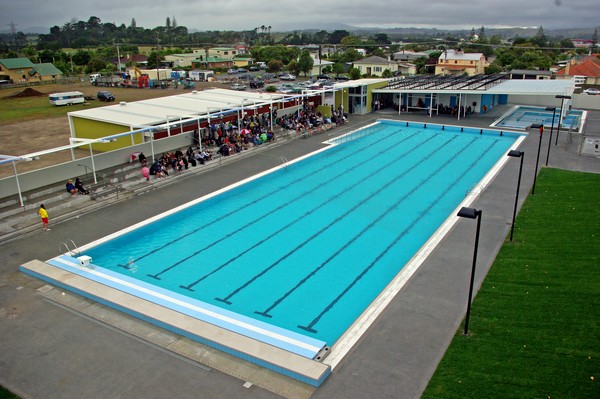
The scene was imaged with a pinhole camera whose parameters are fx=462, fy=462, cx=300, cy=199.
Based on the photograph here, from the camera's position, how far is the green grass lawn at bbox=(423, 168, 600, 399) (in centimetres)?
770

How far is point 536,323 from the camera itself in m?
9.48

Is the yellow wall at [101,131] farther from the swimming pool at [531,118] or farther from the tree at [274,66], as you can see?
the tree at [274,66]

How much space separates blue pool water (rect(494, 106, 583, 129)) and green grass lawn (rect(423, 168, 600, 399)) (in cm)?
1720

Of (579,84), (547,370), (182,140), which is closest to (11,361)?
(547,370)

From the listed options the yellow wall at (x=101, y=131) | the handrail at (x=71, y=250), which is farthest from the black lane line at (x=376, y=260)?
the yellow wall at (x=101, y=131)

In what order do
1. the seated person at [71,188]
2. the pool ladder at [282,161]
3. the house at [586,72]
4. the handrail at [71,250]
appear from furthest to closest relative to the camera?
the house at [586,72] → the pool ladder at [282,161] → the seated person at [71,188] → the handrail at [71,250]

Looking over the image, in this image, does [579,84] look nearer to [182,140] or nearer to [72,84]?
[182,140]

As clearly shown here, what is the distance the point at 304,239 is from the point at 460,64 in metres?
72.1

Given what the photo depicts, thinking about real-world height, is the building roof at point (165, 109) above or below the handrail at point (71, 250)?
above

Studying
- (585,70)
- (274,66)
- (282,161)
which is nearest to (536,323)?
(282,161)

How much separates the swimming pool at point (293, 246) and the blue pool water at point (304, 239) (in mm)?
36

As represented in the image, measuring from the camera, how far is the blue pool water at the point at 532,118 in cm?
3050

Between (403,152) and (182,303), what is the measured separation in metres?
17.3

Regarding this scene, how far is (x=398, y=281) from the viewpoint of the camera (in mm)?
11562
